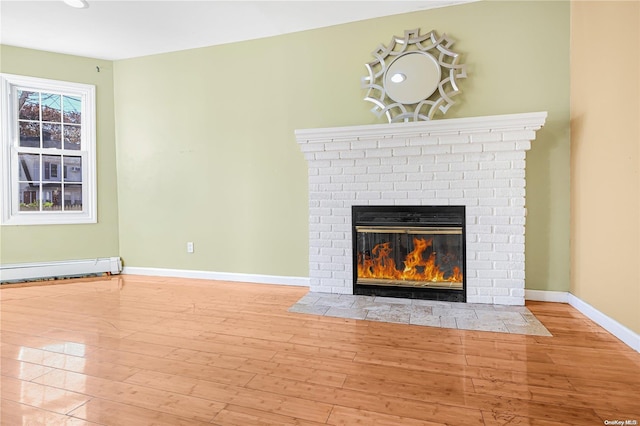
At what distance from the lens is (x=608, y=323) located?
216cm

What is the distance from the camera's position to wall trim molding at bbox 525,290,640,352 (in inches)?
75.8

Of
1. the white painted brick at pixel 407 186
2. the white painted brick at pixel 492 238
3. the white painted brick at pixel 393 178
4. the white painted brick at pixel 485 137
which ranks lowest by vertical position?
the white painted brick at pixel 492 238

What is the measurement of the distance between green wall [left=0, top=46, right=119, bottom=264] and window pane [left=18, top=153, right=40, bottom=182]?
1.91 feet

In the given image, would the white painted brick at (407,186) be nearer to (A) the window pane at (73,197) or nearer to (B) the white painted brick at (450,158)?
(B) the white painted brick at (450,158)

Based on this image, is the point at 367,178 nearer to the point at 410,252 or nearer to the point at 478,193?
the point at 410,252

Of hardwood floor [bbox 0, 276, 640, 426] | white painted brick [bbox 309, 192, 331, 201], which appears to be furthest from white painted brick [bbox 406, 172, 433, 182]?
hardwood floor [bbox 0, 276, 640, 426]

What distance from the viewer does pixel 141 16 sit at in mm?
3086

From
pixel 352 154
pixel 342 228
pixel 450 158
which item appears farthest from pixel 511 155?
pixel 342 228

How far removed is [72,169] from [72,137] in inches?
15.5

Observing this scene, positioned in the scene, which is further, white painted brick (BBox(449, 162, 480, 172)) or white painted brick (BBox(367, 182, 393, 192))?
white painted brick (BBox(367, 182, 393, 192))

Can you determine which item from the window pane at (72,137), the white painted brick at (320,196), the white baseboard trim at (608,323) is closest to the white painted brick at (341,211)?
the white painted brick at (320,196)

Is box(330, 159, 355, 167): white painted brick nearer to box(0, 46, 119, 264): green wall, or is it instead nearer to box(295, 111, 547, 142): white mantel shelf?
box(295, 111, 547, 142): white mantel shelf

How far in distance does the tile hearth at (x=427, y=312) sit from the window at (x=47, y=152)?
10.5 feet

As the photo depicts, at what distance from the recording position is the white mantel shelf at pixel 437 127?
2506 mm
